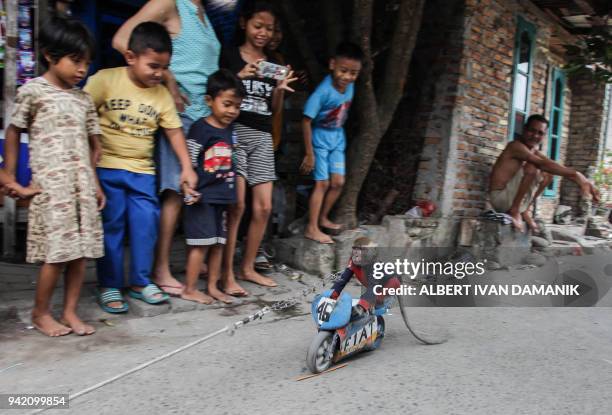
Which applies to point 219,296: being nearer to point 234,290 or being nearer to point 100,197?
point 234,290

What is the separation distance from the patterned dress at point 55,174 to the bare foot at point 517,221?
4509 mm

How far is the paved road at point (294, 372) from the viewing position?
2084 millimetres

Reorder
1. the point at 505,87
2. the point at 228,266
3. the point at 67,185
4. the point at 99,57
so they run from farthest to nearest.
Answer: the point at 505,87 → the point at 99,57 → the point at 228,266 → the point at 67,185

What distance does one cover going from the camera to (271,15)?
3.62 m

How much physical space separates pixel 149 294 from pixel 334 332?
4.27ft

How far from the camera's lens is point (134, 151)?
3.11 meters

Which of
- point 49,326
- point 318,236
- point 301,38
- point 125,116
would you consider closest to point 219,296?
point 49,326

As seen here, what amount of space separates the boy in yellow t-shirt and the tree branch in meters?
2.12

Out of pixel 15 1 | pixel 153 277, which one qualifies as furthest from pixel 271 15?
pixel 153 277

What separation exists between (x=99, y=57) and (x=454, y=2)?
3.61 m

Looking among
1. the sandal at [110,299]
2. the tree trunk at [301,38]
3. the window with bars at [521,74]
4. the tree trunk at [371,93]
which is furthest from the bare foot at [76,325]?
the window with bars at [521,74]

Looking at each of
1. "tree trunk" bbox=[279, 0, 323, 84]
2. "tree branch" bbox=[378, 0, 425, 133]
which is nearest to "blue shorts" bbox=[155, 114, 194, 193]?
→ "tree trunk" bbox=[279, 0, 323, 84]

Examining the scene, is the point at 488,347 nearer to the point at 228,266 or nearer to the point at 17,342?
the point at 228,266

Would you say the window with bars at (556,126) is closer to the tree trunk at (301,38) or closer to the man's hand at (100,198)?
the tree trunk at (301,38)
